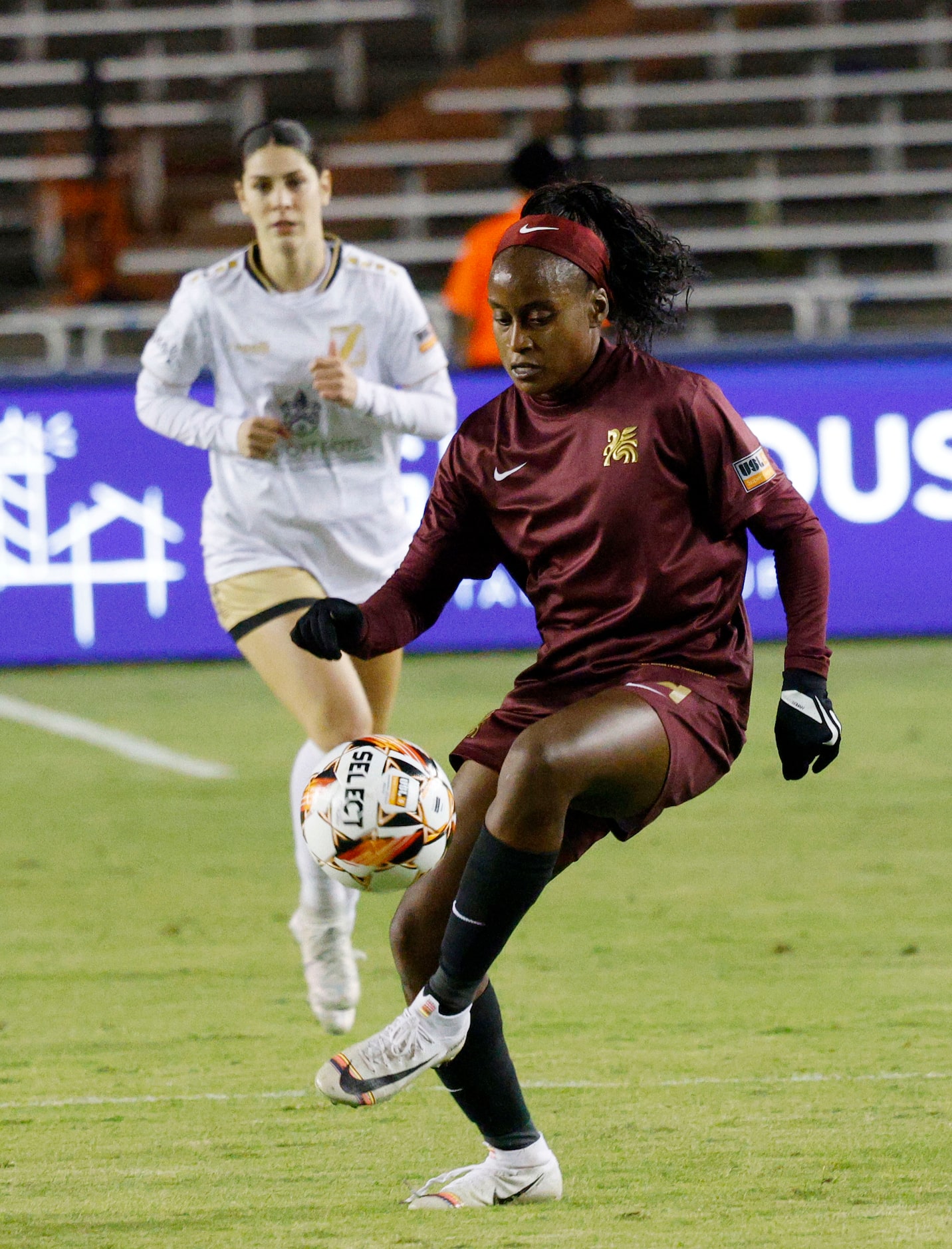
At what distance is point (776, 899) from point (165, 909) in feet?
6.40

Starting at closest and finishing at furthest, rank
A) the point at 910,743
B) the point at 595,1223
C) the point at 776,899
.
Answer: the point at 595,1223 → the point at 776,899 → the point at 910,743

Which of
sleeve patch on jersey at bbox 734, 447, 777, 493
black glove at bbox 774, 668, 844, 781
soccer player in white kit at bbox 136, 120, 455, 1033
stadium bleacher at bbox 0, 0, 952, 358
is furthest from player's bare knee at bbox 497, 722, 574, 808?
stadium bleacher at bbox 0, 0, 952, 358

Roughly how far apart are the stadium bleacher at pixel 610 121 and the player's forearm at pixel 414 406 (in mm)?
10736

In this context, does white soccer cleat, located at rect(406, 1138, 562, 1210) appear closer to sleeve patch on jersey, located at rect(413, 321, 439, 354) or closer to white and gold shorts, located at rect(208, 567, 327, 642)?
white and gold shorts, located at rect(208, 567, 327, 642)

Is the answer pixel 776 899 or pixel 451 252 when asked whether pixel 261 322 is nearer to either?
pixel 776 899

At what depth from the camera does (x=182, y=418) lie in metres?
5.91

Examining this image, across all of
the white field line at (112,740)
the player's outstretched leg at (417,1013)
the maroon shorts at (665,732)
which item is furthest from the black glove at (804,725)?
the white field line at (112,740)

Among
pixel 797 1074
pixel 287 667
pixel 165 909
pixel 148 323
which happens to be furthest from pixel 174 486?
pixel 797 1074

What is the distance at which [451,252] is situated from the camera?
16703 millimetres

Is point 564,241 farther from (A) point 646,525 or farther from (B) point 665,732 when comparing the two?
(B) point 665,732

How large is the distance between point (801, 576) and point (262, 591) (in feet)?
7.30

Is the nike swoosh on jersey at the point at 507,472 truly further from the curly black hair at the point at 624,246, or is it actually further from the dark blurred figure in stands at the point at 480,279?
the dark blurred figure in stands at the point at 480,279

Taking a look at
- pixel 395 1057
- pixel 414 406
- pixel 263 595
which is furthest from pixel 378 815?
pixel 414 406

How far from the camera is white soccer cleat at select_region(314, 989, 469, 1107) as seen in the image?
370 centimetres
